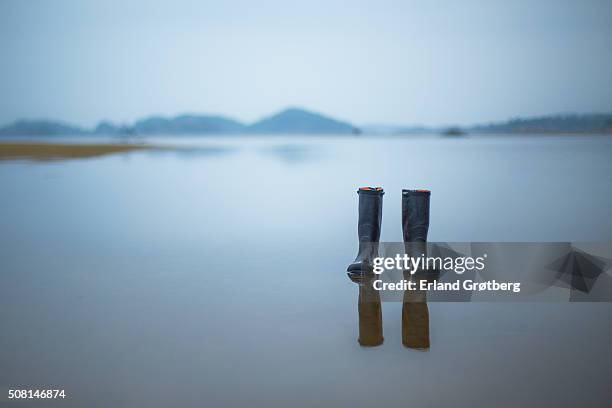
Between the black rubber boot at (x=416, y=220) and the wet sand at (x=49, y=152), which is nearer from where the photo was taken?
the black rubber boot at (x=416, y=220)

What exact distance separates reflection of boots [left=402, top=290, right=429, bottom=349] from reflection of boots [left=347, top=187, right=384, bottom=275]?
54 centimetres

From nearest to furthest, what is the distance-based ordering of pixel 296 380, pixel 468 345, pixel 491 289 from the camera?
pixel 296 380
pixel 468 345
pixel 491 289

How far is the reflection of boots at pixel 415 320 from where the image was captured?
2.25 metres

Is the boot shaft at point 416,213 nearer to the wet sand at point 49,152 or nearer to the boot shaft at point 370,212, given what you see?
the boot shaft at point 370,212

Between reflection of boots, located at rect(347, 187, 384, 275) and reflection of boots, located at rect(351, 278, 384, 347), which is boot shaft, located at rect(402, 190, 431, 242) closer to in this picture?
reflection of boots, located at rect(347, 187, 384, 275)

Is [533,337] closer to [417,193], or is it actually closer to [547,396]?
[547,396]

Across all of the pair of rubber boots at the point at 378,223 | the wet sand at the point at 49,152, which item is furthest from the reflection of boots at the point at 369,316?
the wet sand at the point at 49,152

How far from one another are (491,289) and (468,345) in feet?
2.69

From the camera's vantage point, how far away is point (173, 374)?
1979mm

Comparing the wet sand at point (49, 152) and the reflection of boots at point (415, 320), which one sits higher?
the wet sand at point (49, 152)

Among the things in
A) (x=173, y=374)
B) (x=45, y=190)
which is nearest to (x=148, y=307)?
(x=173, y=374)

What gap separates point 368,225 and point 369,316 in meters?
0.93

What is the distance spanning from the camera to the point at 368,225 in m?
3.39

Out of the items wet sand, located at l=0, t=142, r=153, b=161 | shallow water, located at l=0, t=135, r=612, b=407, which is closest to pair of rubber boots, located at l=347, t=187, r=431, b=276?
shallow water, located at l=0, t=135, r=612, b=407
